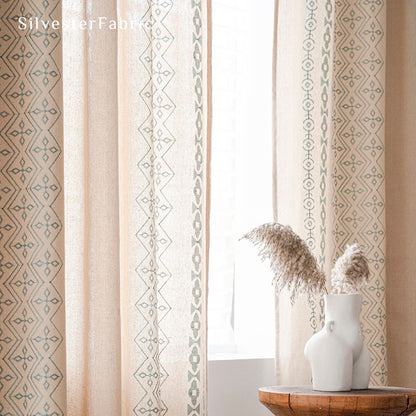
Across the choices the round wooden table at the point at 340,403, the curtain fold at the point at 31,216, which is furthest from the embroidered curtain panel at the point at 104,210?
the round wooden table at the point at 340,403

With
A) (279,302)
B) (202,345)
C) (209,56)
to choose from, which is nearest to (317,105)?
(209,56)

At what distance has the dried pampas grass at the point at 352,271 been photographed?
1536 millimetres

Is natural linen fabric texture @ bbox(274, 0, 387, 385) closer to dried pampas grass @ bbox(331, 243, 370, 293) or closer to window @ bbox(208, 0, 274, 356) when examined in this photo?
window @ bbox(208, 0, 274, 356)

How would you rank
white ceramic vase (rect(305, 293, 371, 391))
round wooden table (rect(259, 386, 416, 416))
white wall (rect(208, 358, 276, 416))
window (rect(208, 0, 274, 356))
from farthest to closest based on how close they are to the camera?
window (rect(208, 0, 274, 356)), white wall (rect(208, 358, 276, 416)), white ceramic vase (rect(305, 293, 371, 391)), round wooden table (rect(259, 386, 416, 416))

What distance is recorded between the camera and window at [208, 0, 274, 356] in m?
1.94

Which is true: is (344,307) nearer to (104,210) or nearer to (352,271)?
(352,271)

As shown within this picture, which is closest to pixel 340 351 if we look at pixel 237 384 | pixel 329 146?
pixel 237 384

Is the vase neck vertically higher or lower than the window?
lower

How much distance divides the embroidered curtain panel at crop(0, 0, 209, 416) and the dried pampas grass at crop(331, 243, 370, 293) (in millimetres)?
352

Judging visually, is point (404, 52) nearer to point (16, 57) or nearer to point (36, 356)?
point (16, 57)

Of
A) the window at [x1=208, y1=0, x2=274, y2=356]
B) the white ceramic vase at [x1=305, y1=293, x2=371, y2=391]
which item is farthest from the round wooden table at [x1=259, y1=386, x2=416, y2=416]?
the window at [x1=208, y1=0, x2=274, y2=356]

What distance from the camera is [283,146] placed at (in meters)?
1.88

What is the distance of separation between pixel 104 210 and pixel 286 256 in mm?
455

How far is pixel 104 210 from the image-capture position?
1.56 metres
